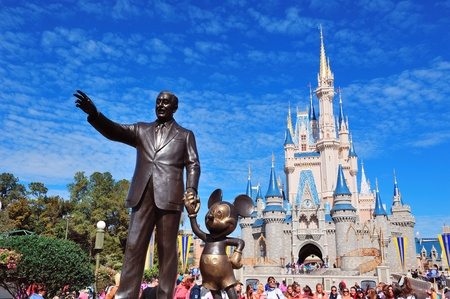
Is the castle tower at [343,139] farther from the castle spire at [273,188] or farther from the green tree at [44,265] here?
the green tree at [44,265]

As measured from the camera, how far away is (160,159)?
417 centimetres

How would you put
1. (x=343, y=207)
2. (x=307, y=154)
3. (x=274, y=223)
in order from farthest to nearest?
Result: (x=307, y=154), (x=274, y=223), (x=343, y=207)

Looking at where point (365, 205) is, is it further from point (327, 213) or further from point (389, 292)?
point (389, 292)

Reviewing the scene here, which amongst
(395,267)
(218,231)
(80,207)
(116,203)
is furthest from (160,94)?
(395,267)

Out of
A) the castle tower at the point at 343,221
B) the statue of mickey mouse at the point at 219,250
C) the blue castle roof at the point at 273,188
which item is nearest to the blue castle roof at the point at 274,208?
the blue castle roof at the point at 273,188

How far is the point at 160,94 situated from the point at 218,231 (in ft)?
5.51

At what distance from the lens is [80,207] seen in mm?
32188

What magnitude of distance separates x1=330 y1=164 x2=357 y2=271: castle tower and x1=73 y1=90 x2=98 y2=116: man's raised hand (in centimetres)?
4152

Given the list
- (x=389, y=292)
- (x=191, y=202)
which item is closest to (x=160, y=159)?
(x=191, y=202)

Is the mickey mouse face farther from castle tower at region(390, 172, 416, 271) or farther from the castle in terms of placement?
castle tower at region(390, 172, 416, 271)

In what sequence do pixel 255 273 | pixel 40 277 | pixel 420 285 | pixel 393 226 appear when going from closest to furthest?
pixel 420 285, pixel 40 277, pixel 255 273, pixel 393 226

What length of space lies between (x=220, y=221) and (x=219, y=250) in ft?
1.06

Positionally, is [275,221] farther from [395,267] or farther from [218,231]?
[218,231]

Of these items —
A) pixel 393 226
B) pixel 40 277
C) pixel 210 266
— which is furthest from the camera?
pixel 393 226
